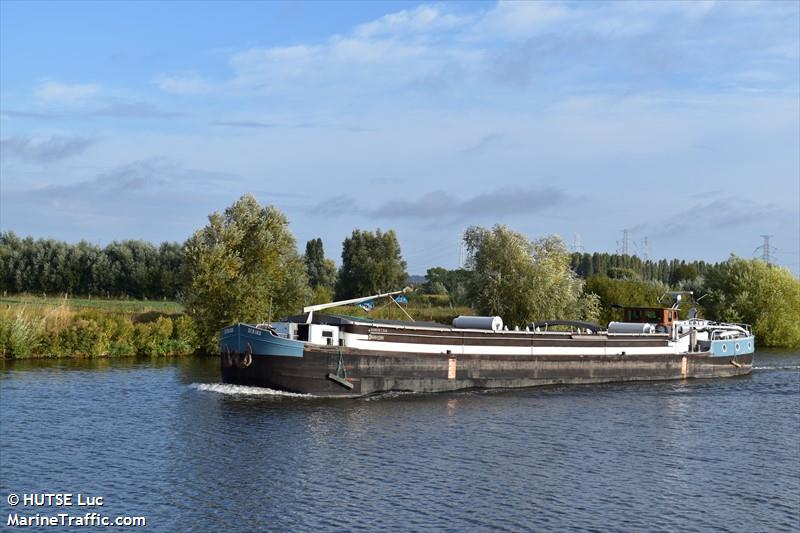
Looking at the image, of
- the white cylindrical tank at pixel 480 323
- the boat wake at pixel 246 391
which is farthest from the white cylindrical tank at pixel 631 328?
the boat wake at pixel 246 391

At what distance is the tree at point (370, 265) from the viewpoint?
13450cm

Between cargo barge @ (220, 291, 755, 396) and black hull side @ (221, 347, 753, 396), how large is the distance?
0.22 feet

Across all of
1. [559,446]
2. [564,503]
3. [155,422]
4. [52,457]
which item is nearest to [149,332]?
[155,422]

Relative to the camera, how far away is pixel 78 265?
114500 millimetres

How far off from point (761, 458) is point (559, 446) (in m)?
9.52

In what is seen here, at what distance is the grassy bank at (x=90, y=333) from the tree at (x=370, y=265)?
5522cm

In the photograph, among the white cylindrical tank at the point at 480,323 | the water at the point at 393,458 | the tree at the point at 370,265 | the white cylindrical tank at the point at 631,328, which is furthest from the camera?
the tree at the point at 370,265

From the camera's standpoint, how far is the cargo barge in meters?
52.0

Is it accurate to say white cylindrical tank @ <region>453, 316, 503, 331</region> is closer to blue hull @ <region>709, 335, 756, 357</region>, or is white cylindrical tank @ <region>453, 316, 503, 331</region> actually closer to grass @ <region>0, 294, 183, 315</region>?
blue hull @ <region>709, 335, 756, 357</region>

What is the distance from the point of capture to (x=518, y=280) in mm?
89125

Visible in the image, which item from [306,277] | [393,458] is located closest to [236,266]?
[306,277]

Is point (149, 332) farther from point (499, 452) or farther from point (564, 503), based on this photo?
point (564, 503)

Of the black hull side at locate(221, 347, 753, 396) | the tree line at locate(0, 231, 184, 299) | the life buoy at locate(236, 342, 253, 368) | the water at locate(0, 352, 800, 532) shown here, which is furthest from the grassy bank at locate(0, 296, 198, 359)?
the tree line at locate(0, 231, 184, 299)

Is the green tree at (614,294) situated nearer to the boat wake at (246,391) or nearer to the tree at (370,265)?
the tree at (370,265)
